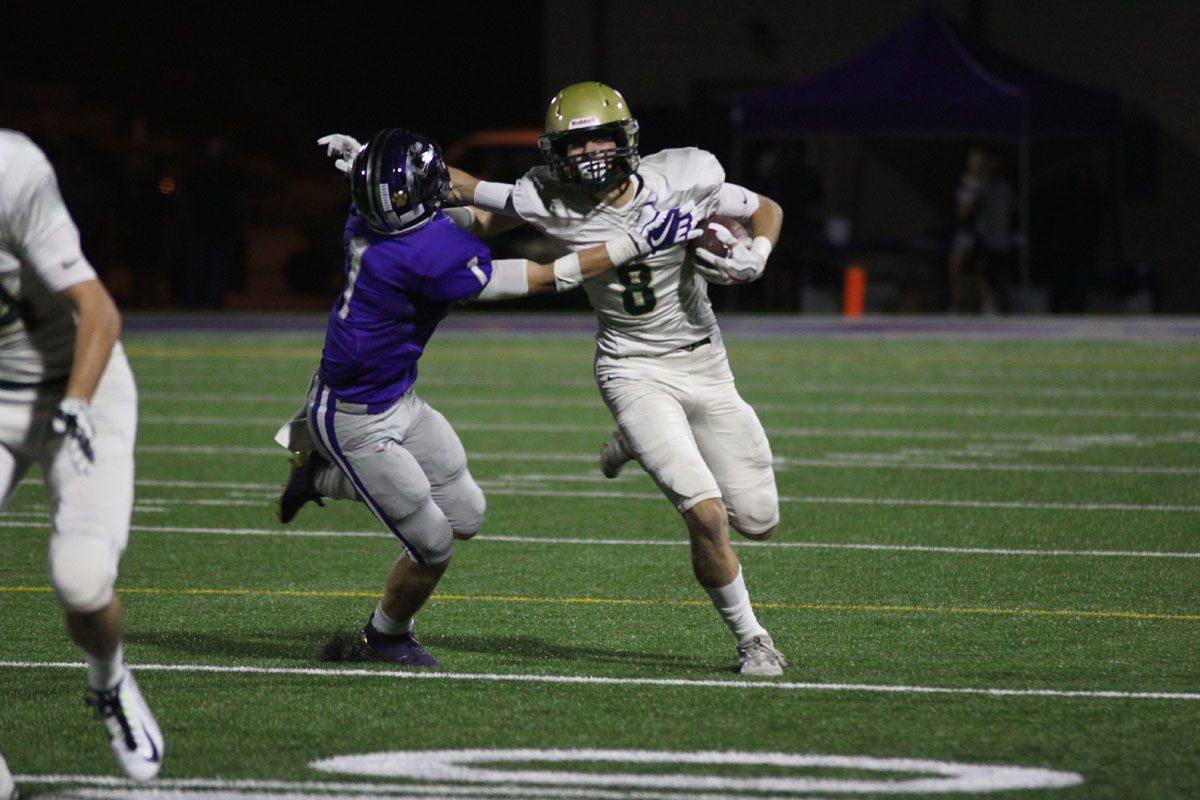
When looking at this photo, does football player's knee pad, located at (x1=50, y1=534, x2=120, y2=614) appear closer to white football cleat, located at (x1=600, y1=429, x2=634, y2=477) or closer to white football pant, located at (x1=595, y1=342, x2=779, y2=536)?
white football pant, located at (x1=595, y1=342, x2=779, y2=536)

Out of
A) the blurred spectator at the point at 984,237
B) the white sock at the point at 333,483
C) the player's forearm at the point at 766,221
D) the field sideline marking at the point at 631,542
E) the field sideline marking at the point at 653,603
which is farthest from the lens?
the blurred spectator at the point at 984,237

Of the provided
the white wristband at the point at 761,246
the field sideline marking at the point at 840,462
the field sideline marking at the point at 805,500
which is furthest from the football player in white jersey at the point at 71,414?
the field sideline marking at the point at 840,462

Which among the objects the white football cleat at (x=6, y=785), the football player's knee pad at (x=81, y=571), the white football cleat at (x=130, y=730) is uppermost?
the football player's knee pad at (x=81, y=571)

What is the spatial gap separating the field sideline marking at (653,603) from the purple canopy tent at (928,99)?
13854mm

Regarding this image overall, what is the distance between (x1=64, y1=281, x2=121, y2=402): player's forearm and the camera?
14.2ft

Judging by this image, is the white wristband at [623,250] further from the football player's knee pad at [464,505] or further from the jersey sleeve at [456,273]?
the football player's knee pad at [464,505]

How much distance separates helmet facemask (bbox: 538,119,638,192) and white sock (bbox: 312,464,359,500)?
1115mm

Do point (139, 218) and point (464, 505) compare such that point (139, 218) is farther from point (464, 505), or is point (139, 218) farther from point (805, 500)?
point (464, 505)

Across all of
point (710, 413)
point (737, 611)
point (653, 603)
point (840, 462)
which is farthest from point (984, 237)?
point (737, 611)

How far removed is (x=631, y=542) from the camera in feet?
27.6

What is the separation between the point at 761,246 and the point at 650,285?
1.17 feet

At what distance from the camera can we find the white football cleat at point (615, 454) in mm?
6242

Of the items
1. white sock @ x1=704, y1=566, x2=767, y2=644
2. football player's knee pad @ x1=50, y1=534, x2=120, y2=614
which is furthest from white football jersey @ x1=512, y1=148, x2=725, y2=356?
football player's knee pad @ x1=50, y1=534, x2=120, y2=614

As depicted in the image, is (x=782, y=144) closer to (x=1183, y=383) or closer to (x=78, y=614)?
(x=1183, y=383)
